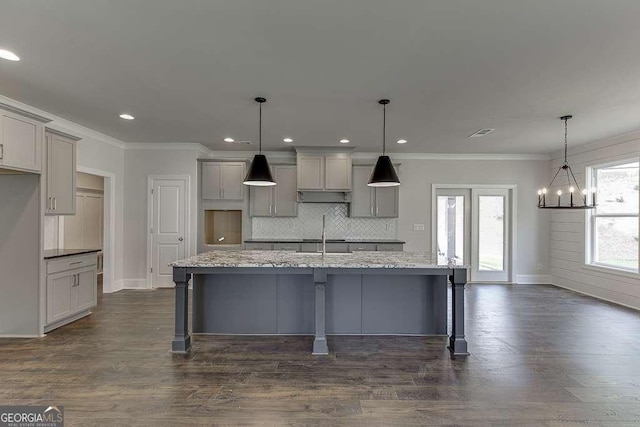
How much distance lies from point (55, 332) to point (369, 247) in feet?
14.7

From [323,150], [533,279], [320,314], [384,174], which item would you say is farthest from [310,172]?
[533,279]

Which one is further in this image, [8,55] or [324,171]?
[324,171]

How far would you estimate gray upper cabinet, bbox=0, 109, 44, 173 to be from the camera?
3.21m

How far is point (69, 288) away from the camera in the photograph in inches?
156

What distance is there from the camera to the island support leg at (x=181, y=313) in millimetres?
3160

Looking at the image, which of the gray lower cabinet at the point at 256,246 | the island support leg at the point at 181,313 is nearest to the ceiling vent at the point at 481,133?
the gray lower cabinet at the point at 256,246

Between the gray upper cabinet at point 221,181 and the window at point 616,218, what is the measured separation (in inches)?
245

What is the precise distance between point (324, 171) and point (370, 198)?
1.02m

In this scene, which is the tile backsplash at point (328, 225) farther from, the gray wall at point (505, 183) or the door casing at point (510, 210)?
the door casing at point (510, 210)

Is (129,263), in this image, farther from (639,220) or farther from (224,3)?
(639,220)

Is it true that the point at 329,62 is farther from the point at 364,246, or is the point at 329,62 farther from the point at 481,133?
the point at 364,246

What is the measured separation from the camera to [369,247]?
19.4 ft

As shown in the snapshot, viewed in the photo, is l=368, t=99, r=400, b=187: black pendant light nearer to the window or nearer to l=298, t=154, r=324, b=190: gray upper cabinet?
l=298, t=154, r=324, b=190: gray upper cabinet

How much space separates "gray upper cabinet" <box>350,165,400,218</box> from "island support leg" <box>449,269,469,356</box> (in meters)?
3.10
